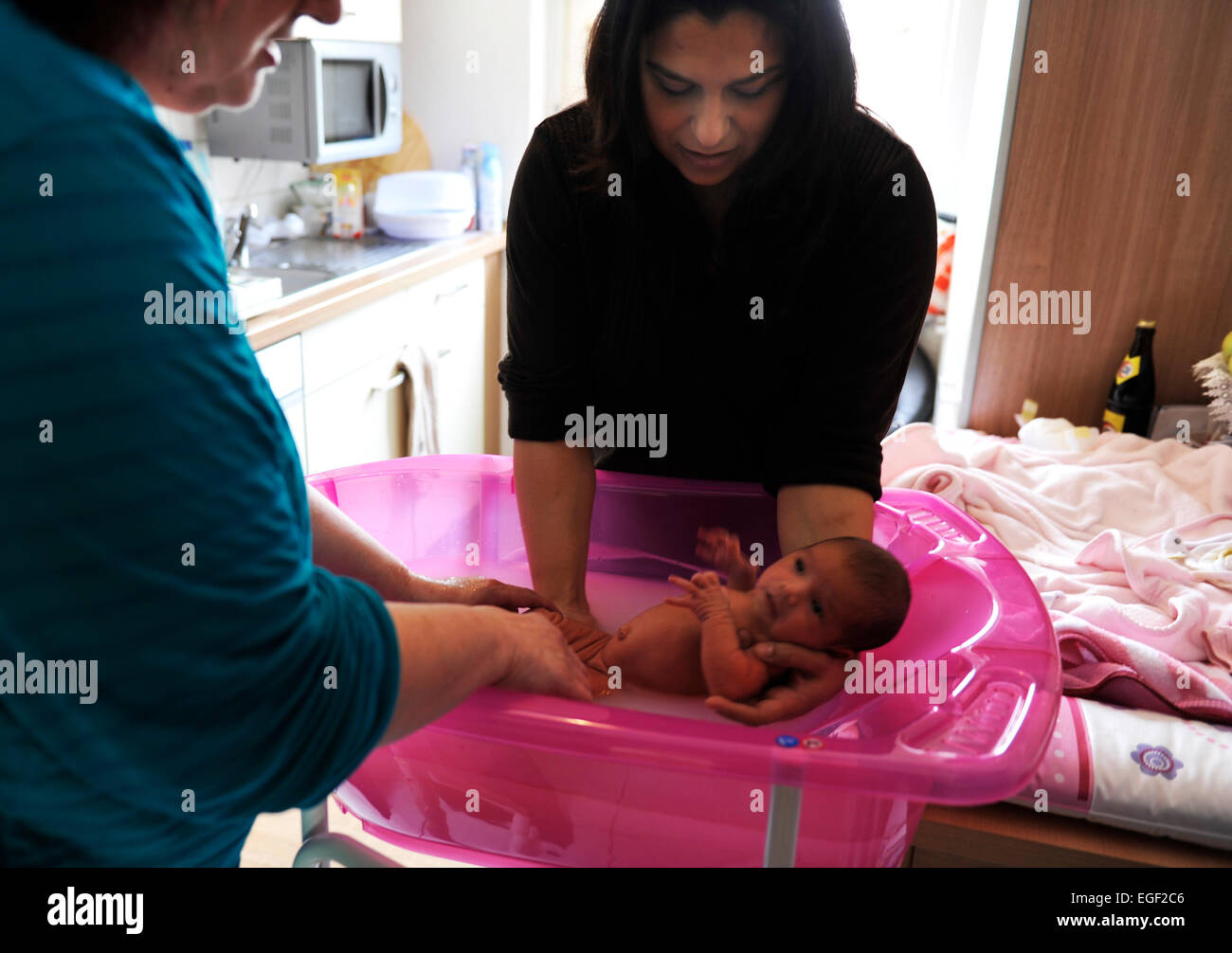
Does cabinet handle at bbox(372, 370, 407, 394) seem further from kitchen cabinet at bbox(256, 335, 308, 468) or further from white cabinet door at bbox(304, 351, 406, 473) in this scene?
kitchen cabinet at bbox(256, 335, 308, 468)

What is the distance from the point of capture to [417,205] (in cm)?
302

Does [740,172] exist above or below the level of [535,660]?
above

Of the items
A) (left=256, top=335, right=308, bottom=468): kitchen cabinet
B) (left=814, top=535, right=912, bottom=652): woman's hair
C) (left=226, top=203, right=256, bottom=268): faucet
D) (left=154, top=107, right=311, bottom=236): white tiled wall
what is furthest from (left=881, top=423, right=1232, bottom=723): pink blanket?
(left=154, top=107, right=311, bottom=236): white tiled wall

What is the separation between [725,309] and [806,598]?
0.33m

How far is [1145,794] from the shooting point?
1.29 m

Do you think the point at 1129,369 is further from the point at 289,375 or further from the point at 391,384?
the point at 289,375

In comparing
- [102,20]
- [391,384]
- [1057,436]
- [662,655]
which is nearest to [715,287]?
[662,655]

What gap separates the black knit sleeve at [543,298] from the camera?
1.12 metres

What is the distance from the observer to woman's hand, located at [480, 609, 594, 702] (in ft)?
2.38

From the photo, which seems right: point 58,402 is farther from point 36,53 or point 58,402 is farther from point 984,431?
point 984,431

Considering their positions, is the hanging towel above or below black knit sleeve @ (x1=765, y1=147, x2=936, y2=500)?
below

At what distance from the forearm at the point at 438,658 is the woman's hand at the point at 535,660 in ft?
0.05

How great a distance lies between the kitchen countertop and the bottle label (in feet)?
5.52
